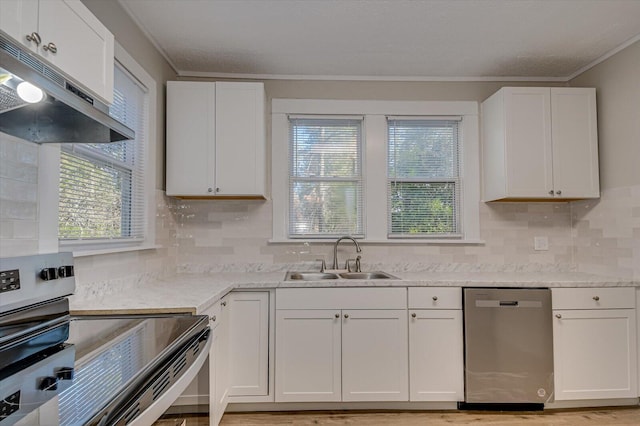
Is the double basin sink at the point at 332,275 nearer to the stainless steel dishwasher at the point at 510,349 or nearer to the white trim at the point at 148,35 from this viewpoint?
the stainless steel dishwasher at the point at 510,349

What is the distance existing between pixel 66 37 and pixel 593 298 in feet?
10.2

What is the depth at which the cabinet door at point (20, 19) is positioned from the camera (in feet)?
3.10

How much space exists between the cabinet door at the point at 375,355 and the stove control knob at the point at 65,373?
1.73m

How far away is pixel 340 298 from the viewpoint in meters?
2.41

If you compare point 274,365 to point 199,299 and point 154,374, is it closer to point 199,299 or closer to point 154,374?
point 199,299

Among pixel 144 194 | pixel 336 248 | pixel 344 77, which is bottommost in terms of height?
pixel 336 248

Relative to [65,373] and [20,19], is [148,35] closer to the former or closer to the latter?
[20,19]

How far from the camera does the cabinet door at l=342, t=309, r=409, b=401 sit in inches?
93.7

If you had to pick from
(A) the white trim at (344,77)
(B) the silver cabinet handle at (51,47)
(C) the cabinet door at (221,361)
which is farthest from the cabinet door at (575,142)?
(B) the silver cabinet handle at (51,47)

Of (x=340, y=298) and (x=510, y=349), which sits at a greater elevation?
(x=340, y=298)

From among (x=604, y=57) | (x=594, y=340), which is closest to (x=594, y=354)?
(x=594, y=340)

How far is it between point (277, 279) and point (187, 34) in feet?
5.80

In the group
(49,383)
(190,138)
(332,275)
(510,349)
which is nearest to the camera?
(49,383)

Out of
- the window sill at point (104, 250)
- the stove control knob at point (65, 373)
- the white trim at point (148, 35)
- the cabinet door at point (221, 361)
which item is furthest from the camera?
the white trim at point (148, 35)
